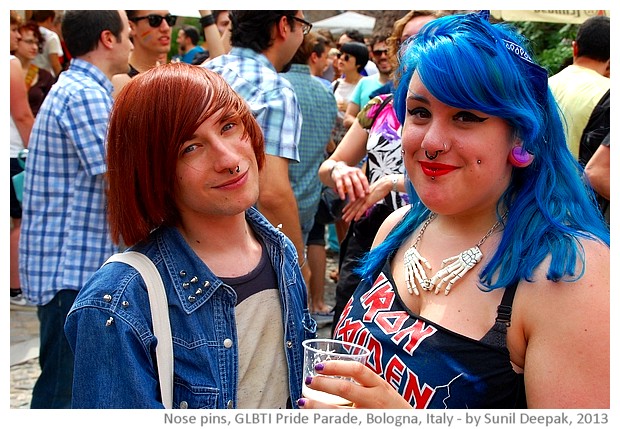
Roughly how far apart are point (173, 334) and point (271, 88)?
6.66 feet

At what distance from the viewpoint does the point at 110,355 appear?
166cm

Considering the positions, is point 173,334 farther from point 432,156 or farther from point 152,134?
point 432,156

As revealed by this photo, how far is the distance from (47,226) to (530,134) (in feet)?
8.35

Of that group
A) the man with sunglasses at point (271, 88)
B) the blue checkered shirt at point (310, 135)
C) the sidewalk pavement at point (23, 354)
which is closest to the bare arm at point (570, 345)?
the man with sunglasses at point (271, 88)

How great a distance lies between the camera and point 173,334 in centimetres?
178

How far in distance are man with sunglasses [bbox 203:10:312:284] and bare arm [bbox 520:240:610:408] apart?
1.85 meters

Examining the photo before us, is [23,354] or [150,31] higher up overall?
[150,31]

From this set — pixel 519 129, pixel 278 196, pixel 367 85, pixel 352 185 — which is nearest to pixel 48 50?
pixel 367 85

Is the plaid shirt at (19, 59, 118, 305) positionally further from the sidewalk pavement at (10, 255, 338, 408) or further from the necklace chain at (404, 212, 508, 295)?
the necklace chain at (404, 212, 508, 295)

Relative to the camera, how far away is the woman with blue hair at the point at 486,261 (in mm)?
1630

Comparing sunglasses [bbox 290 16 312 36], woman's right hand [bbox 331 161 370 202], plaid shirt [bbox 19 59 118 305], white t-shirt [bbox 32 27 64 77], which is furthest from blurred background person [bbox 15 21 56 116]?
woman's right hand [bbox 331 161 370 202]

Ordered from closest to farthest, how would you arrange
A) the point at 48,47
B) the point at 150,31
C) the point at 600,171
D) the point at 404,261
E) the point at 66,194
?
the point at 404,261
the point at 66,194
the point at 600,171
the point at 150,31
the point at 48,47
